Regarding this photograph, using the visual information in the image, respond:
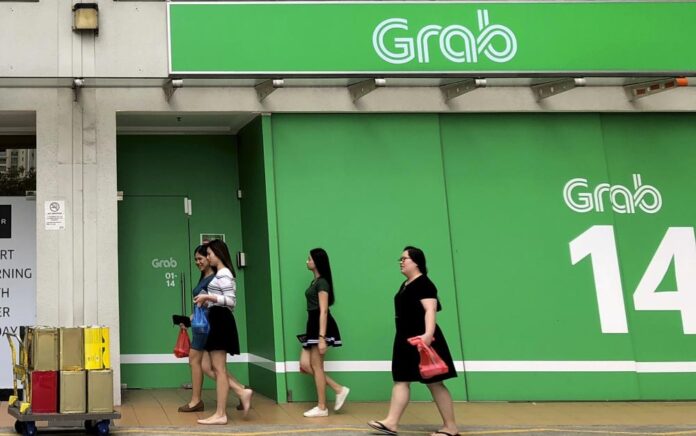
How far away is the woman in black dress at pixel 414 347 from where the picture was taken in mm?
6984

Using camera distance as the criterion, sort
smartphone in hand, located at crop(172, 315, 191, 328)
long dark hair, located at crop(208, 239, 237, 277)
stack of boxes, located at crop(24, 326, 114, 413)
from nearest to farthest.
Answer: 1. stack of boxes, located at crop(24, 326, 114, 413)
2. long dark hair, located at crop(208, 239, 237, 277)
3. smartphone in hand, located at crop(172, 315, 191, 328)

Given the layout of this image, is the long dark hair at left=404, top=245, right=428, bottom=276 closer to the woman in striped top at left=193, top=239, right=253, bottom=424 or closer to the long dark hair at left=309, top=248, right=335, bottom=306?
the long dark hair at left=309, top=248, right=335, bottom=306

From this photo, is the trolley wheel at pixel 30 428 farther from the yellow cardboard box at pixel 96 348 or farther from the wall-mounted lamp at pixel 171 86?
the wall-mounted lamp at pixel 171 86

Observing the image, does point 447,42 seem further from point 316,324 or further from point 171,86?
point 316,324

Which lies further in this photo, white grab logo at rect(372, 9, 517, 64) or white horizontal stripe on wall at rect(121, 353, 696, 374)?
white horizontal stripe on wall at rect(121, 353, 696, 374)

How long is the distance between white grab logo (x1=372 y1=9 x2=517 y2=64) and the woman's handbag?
3.23 meters

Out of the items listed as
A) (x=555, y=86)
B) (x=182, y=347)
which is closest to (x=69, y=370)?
(x=182, y=347)

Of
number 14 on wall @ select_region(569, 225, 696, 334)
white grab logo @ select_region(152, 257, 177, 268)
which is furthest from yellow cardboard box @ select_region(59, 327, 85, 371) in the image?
number 14 on wall @ select_region(569, 225, 696, 334)

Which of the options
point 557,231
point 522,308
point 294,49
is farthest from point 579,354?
point 294,49

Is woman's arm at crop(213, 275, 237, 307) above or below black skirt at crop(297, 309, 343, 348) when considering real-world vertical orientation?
above

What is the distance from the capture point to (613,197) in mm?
9820

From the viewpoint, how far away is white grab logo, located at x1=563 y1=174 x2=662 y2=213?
31.9 feet

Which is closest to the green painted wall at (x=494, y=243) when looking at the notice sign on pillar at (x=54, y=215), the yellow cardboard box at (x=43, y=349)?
Answer: the notice sign on pillar at (x=54, y=215)

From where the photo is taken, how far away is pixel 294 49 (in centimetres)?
859
